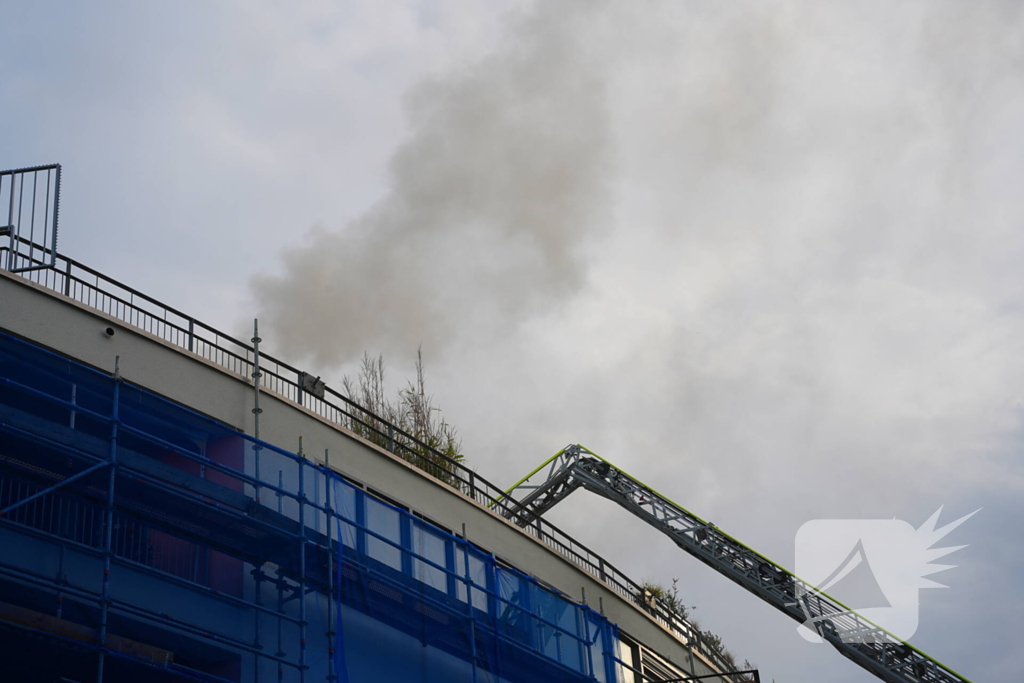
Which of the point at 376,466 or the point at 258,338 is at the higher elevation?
the point at 258,338

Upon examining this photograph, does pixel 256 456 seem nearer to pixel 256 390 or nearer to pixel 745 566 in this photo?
pixel 256 390

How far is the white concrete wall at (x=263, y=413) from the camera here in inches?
595

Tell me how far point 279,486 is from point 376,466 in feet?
13.2

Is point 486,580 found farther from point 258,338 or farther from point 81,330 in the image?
point 81,330

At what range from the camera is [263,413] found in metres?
18.0

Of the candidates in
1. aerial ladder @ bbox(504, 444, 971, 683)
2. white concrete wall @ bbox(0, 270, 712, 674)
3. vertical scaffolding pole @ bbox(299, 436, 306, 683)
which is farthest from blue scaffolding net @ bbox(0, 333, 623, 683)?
aerial ladder @ bbox(504, 444, 971, 683)

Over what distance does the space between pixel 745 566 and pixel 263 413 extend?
17.1 metres

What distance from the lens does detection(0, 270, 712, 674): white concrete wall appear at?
1512 cm

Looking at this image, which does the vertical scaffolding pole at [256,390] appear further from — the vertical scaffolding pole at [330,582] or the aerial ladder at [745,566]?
the aerial ladder at [745,566]

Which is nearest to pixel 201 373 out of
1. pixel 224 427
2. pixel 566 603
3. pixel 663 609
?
pixel 224 427

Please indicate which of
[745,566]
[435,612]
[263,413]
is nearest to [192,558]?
[263,413]

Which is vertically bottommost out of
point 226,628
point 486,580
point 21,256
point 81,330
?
point 226,628

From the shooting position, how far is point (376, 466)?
65.9ft

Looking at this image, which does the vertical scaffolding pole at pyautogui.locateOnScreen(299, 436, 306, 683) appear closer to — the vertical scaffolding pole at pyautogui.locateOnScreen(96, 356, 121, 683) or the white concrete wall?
the white concrete wall
